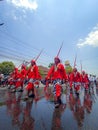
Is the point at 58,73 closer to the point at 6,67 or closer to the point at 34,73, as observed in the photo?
the point at 34,73

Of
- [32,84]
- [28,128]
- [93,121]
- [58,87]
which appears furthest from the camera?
[32,84]

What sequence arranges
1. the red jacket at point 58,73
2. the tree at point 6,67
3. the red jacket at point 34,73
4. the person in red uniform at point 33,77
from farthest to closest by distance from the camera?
the tree at point 6,67 < the red jacket at point 34,73 < the person in red uniform at point 33,77 < the red jacket at point 58,73

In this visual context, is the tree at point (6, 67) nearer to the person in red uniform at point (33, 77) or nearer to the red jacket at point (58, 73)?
the person in red uniform at point (33, 77)

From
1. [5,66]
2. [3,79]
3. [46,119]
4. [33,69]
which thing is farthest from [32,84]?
[5,66]

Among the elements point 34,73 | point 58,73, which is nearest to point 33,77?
point 34,73

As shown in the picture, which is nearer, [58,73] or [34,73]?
[58,73]

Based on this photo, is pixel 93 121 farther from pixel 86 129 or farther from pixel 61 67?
pixel 61 67

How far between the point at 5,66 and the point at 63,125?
275 feet

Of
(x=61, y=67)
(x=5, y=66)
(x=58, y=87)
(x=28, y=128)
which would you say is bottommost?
(x=28, y=128)

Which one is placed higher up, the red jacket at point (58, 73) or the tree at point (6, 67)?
the tree at point (6, 67)

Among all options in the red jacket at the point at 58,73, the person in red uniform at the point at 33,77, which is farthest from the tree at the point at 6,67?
the red jacket at the point at 58,73

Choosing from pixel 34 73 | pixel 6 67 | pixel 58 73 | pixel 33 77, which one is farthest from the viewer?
pixel 6 67

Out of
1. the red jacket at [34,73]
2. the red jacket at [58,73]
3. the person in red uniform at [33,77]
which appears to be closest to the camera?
the red jacket at [58,73]

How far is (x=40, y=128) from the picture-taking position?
16.9 ft
